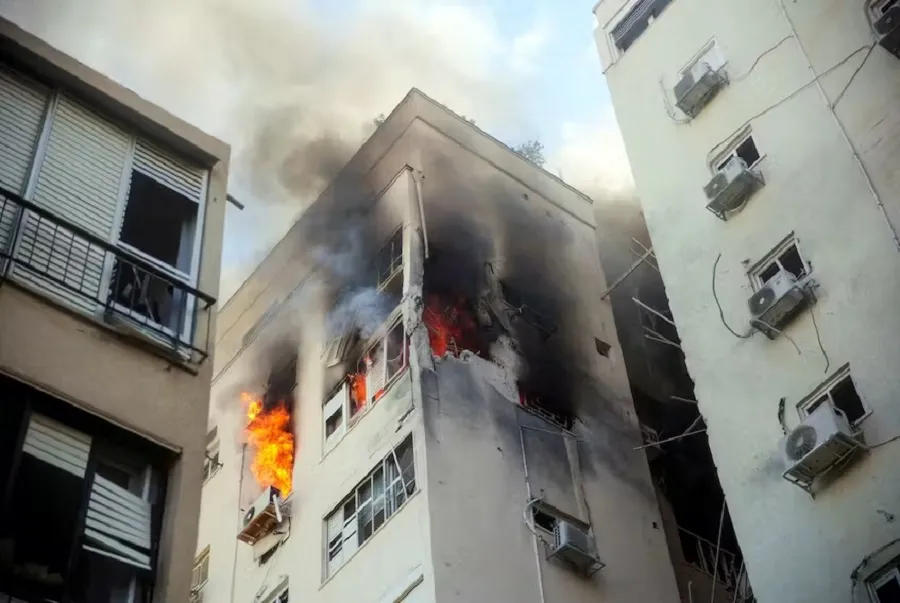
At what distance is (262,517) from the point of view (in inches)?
878

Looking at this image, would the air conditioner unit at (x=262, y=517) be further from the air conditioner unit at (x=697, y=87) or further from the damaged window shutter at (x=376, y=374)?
the air conditioner unit at (x=697, y=87)

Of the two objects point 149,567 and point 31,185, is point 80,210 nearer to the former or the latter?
point 31,185

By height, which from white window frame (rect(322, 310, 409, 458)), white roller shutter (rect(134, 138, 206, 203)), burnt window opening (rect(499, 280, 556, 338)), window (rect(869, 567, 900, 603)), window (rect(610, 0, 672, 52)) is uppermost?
window (rect(610, 0, 672, 52))

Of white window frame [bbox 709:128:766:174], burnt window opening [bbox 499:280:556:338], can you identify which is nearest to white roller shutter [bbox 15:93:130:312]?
white window frame [bbox 709:128:766:174]

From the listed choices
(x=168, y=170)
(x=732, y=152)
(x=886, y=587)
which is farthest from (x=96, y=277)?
(x=732, y=152)

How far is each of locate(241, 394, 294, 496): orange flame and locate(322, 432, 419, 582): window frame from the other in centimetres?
278

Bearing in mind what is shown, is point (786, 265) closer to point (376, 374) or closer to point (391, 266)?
point (376, 374)

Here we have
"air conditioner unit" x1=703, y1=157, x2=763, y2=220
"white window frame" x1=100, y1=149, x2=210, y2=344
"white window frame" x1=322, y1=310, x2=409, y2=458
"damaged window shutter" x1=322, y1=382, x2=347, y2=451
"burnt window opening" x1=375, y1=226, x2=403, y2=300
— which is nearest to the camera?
"white window frame" x1=100, y1=149, x2=210, y2=344

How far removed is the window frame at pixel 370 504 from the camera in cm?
1883

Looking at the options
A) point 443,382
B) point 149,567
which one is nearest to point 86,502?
point 149,567

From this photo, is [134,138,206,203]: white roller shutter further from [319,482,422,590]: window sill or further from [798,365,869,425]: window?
[798,365,869,425]: window

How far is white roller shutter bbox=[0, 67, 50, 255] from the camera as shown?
403 inches

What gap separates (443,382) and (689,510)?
7358 millimetres

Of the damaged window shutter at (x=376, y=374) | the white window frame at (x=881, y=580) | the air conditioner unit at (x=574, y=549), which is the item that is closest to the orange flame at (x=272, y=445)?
the damaged window shutter at (x=376, y=374)
